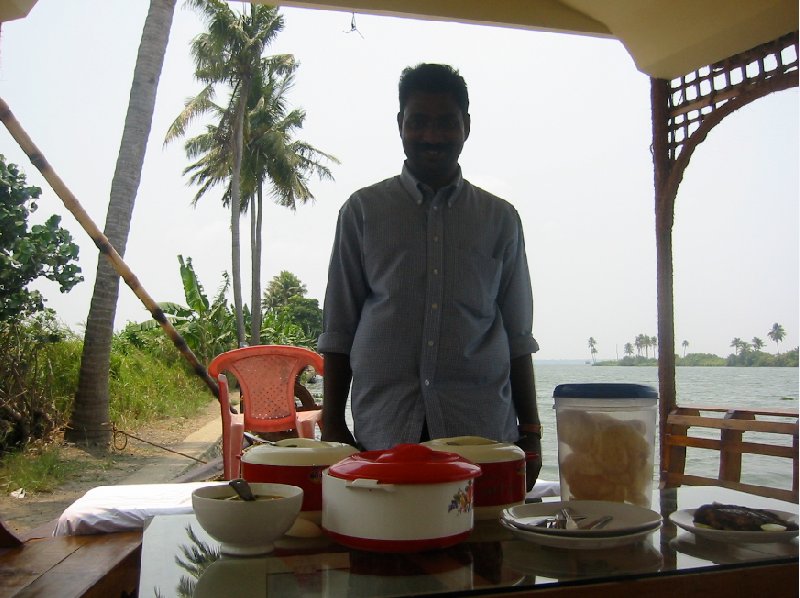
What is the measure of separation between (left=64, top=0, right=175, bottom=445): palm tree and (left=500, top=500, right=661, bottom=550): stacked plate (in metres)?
6.32

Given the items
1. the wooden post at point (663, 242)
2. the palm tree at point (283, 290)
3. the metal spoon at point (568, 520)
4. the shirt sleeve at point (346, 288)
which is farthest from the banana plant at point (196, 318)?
the palm tree at point (283, 290)

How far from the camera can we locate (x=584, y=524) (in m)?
0.86

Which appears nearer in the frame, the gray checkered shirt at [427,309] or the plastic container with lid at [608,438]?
the plastic container with lid at [608,438]

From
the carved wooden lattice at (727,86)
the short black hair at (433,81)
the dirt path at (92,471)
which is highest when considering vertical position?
the carved wooden lattice at (727,86)

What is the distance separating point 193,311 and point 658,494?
35.6 ft

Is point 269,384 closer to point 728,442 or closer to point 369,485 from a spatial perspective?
point 728,442

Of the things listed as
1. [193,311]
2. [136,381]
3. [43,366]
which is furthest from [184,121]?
[43,366]

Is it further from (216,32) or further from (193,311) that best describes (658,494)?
(216,32)

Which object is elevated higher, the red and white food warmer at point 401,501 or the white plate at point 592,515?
the red and white food warmer at point 401,501

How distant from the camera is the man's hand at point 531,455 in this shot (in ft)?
4.30

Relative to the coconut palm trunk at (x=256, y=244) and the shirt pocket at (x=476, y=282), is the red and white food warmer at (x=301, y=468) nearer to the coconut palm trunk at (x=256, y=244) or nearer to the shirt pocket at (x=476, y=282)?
the shirt pocket at (x=476, y=282)

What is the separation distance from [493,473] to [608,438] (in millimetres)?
165

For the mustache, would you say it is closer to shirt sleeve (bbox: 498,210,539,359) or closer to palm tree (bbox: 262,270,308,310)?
shirt sleeve (bbox: 498,210,539,359)

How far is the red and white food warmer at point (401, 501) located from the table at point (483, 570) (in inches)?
0.8
